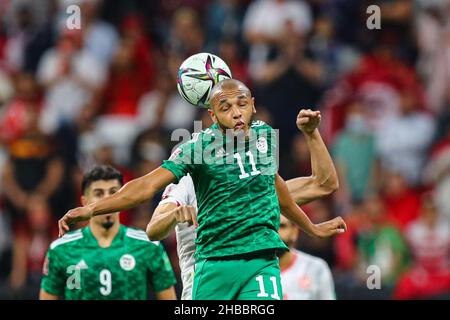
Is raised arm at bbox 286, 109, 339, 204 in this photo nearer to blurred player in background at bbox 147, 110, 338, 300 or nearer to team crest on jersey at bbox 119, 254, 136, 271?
blurred player in background at bbox 147, 110, 338, 300

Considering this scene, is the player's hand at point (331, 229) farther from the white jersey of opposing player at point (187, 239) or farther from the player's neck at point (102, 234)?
the player's neck at point (102, 234)

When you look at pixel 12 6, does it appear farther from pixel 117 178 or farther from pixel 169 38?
pixel 117 178

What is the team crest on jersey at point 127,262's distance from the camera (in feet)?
30.5

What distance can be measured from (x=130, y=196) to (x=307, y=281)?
11.0ft

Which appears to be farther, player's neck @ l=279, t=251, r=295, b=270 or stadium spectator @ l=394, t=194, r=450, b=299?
stadium spectator @ l=394, t=194, r=450, b=299

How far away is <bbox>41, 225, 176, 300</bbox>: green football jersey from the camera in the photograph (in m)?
9.23

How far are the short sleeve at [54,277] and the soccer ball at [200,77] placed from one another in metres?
2.22

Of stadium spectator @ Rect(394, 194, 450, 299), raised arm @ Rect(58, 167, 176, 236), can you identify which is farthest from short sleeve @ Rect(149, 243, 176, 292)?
stadium spectator @ Rect(394, 194, 450, 299)

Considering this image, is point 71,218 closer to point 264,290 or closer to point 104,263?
point 264,290

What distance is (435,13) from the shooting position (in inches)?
611

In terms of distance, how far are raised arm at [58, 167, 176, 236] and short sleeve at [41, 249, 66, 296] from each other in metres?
2.60

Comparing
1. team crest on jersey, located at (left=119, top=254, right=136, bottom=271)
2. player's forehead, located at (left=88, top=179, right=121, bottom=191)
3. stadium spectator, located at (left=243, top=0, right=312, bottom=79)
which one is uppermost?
stadium spectator, located at (left=243, top=0, right=312, bottom=79)

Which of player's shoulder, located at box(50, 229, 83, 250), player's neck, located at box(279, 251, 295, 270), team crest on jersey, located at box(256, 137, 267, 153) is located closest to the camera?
team crest on jersey, located at box(256, 137, 267, 153)
